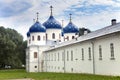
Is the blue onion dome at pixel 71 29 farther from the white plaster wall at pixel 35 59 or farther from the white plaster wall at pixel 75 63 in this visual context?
the white plaster wall at pixel 75 63

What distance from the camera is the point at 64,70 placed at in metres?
45.7

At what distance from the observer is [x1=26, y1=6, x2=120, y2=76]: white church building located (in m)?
25.5

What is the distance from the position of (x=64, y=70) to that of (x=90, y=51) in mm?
14564

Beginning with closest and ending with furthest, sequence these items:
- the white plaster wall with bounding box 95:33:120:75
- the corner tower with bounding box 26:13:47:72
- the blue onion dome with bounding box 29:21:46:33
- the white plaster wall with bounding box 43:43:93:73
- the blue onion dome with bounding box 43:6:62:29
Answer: the white plaster wall with bounding box 95:33:120:75 → the white plaster wall with bounding box 43:43:93:73 → the blue onion dome with bounding box 29:21:46:33 → the corner tower with bounding box 26:13:47:72 → the blue onion dome with bounding box 43:6:62:29

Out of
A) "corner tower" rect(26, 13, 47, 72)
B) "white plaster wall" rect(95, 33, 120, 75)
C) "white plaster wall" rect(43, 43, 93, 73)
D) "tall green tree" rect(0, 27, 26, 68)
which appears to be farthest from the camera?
"tall green tree" rect(0, 27, 26, 68)

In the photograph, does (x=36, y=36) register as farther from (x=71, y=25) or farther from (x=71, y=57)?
(x=71, y=57)

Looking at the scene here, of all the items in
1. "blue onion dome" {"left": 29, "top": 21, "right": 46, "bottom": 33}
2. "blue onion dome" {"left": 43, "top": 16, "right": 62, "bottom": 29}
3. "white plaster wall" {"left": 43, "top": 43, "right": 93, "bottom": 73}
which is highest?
"blue onion dome" {"left": 43, "top": 16, "right": 62, "bottom": 29}

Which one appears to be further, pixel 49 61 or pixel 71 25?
pixel 71 25

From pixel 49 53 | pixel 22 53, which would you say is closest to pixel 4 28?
pixel 22 53

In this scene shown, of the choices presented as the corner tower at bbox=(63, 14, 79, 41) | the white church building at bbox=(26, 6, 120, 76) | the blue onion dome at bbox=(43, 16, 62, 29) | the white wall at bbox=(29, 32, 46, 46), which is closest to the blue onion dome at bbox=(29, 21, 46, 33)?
the white church building at bbox=(26, 6, 120, 76)

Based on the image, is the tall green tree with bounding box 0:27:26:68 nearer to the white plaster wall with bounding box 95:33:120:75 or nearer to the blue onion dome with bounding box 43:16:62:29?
the blue onion dome with bounding box 43:16:62:29

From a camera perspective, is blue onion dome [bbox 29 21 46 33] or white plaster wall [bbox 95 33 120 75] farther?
blue onion dome [bbox 29 21 46 33]

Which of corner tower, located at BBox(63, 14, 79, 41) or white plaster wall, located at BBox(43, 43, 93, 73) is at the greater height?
corner tower, located at BBox(63, 14, 79, 41)

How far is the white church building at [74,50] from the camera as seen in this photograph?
2547cm
